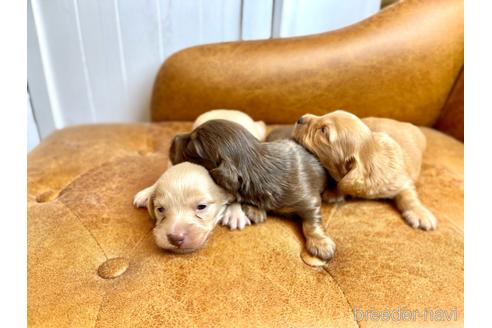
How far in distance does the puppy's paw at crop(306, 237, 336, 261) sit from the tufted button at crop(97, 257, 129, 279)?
0.45 meters

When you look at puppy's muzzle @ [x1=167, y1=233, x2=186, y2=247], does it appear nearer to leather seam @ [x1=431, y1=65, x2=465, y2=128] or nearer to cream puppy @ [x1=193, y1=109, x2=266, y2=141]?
cream puppy @ [x1=193, y1=109, x2=266, y2=141]

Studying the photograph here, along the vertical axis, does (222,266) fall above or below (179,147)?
below

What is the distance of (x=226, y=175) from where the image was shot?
38.8 inches

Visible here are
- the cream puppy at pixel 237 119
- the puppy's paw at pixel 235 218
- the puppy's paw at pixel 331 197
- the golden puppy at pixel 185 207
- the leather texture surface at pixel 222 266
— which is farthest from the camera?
the cream puppy at pixel 237 119

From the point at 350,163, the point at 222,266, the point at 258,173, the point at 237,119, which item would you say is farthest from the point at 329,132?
the point at 222,266

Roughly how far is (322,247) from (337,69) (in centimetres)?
75

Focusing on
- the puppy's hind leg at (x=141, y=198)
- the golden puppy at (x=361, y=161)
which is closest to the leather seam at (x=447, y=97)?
the golden puppy at (x=361, y=161)

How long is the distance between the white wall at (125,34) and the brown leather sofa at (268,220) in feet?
0.40

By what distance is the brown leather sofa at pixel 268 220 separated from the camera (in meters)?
0.83

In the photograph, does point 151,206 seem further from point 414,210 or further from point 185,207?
point 414,210

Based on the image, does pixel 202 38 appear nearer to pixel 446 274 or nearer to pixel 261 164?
pixel 261 164

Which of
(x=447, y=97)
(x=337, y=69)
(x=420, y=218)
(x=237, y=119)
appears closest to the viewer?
(x=420, y=218)

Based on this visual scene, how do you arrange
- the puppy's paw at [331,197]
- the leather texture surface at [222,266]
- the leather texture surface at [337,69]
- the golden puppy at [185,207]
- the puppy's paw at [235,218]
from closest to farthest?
the leather texture surface at [222,266] < the golden puppy at [185,207] < the puppy's paw at [235,218] < the puppy's paw at [331,197] < the leather texture surface at [337,69]

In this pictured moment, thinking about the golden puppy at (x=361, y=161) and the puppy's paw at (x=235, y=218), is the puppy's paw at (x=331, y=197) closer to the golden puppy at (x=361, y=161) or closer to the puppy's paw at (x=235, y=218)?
the golden puppy at (x=361, y=161)
